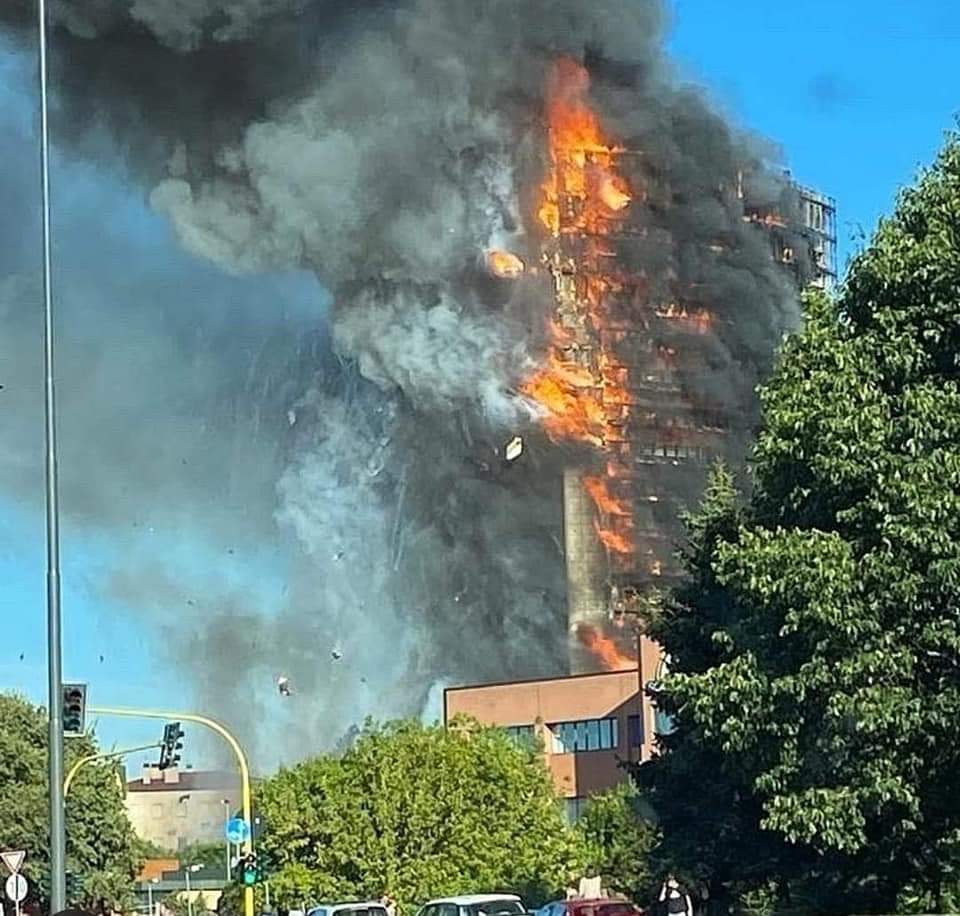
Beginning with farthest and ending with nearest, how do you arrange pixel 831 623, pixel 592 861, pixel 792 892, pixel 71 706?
1. pixel 592 861
2. pixel 792 892
3. pixel 71 706
4. pixel 831 623

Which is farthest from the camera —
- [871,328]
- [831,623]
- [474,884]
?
[474,884]

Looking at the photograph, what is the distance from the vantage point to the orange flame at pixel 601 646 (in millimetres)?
114375

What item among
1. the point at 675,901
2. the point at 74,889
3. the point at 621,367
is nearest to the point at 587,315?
the point at 621,367

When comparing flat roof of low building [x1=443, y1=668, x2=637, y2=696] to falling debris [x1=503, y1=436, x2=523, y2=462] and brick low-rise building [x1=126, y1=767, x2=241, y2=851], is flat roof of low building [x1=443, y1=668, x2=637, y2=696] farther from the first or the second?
brick low-rise building [x1=126, y1=767, x2=241, y2=851]

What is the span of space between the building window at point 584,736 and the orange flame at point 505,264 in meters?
26.9

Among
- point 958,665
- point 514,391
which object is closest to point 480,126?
Result: point 514,391

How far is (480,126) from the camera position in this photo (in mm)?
113750

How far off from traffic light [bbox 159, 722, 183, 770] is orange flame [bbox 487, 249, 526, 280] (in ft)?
220

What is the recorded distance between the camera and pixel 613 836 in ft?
263

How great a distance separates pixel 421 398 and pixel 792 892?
81.4 metres

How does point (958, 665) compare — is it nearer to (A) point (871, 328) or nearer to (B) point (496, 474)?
(A) point (871, 328)

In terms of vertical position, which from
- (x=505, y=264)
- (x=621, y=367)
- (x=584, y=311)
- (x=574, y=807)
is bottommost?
(x=574, y=807)

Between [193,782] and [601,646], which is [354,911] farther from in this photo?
[193,782]

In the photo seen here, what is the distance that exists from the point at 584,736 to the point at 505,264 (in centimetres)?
2843
